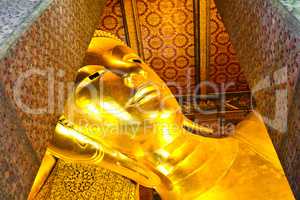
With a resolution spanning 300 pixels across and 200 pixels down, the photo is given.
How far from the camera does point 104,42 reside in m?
2.23

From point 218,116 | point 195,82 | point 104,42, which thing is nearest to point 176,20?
point 195,82

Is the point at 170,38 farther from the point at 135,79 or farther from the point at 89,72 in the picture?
the point at 89,72

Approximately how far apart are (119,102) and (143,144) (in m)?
0.30

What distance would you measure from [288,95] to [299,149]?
0.15 m

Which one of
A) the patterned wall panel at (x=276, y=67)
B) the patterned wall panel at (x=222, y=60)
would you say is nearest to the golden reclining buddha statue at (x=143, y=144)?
the patterned wall panel at (x=276, y=67)

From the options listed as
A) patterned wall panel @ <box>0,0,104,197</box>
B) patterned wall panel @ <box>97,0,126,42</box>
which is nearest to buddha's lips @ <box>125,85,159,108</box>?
patterned wall panel @ <box>0,0,104,197</box>

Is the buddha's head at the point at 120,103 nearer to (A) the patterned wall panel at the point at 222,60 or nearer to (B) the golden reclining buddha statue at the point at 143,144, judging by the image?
(B) the golden reclining buddha statue at the point at 143,144

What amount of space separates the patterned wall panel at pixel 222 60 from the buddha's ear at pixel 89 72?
6.09 ft

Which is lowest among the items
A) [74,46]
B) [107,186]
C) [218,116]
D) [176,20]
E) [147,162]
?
[218,116]

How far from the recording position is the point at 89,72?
1.96m

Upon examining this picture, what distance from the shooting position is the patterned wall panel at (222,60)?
12.0 ft

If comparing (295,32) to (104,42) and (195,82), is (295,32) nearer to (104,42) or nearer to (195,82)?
(104,42)

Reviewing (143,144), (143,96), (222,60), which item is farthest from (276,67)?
(222,60)

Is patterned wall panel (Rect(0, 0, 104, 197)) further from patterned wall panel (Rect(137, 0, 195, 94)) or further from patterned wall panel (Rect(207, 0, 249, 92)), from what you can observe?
patterned wall panel (Rect(207, 0, 249, 92))
